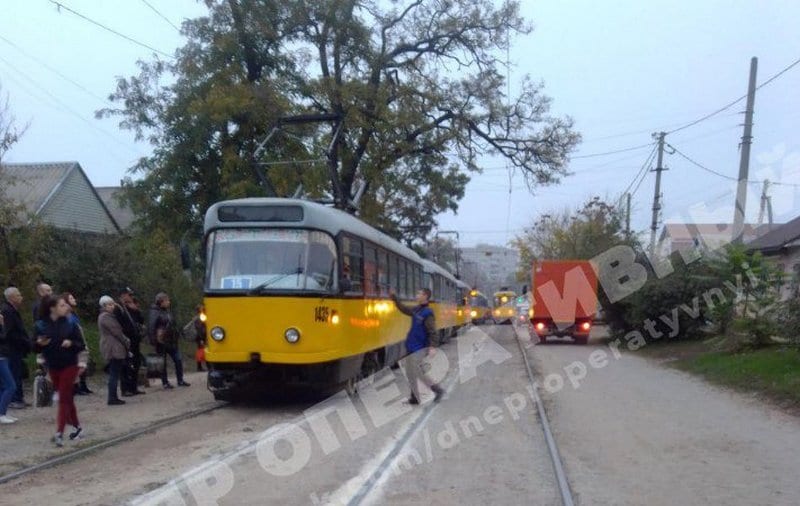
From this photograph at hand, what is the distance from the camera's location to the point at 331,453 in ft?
30.7

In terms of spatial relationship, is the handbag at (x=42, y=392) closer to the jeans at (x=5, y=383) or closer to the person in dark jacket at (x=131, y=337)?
the jeans at (x=5, y=383)

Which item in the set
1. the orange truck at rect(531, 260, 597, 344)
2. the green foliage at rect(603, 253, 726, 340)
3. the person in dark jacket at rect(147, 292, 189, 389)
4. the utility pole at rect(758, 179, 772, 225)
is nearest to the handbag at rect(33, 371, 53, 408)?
the person in dark jacket at rect(147, 292, 189, 389)

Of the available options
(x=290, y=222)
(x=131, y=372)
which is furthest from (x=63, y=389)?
(x=131, y=372)

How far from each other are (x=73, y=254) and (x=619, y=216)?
36394 millimetres

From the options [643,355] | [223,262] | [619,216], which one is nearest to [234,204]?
[223,262]

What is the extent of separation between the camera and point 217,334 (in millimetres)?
12031

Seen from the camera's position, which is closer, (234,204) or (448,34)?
(234,204)

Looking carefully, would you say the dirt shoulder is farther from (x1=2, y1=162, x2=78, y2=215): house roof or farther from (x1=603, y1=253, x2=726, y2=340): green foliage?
(x1=2, y1=162, x2=78, y2=215): house roof

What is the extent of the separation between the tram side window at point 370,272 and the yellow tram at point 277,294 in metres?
1.24

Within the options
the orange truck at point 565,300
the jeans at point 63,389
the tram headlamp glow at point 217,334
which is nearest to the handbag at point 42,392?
the tram headlamp glow at point 217,334

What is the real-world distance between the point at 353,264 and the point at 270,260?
71.9 inches

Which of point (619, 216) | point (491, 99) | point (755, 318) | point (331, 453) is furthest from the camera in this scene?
point (619, 216)

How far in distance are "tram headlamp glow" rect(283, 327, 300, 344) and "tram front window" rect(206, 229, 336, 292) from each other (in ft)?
2.17

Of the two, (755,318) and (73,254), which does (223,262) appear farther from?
(755,318)
